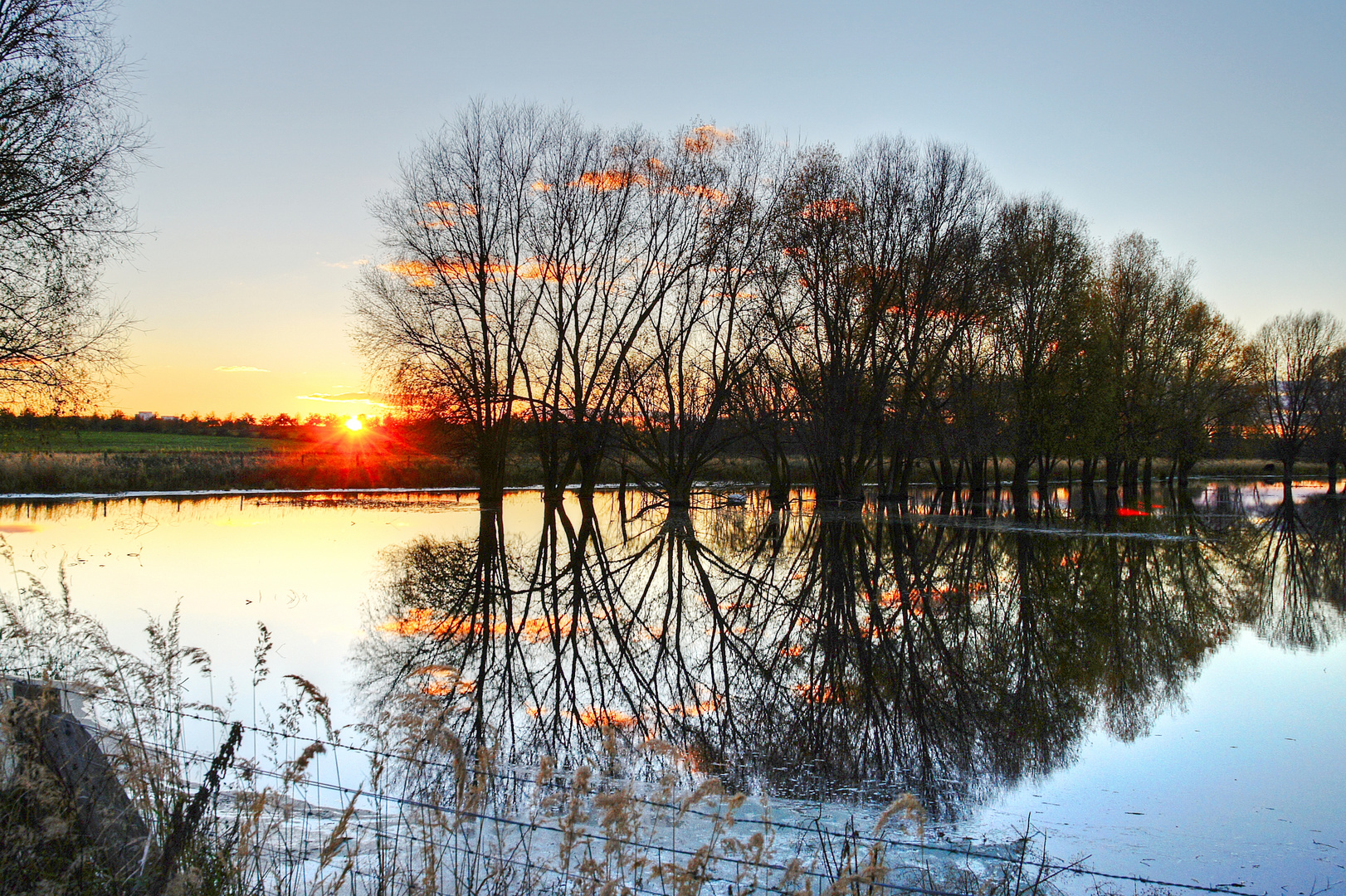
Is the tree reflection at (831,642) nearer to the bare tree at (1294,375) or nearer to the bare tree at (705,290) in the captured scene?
the bare tree at (705,290)

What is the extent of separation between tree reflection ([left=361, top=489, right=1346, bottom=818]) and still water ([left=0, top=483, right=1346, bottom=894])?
2.0 inches

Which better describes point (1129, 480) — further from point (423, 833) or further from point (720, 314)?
point (423, 833)

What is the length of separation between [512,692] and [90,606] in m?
7.01

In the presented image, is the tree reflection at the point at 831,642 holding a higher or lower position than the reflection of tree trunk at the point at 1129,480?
lower

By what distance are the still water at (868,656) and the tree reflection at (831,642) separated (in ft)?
0.16

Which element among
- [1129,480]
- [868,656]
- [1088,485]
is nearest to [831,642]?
[868,656]

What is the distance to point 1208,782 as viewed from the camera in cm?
628

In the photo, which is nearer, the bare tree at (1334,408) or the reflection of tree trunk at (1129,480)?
the reflection of tree trunk at (1129,480)

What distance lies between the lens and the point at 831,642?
10367 millimetres

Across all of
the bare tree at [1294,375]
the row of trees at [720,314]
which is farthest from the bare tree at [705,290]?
the bare tree at [1294,375]

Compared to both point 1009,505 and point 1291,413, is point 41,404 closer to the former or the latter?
point 1009,505

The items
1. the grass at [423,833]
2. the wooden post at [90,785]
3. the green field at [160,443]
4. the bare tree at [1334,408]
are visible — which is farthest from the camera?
the bare tree at [1334,408]

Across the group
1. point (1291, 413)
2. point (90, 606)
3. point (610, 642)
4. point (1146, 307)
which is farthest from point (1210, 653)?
point (1291, 413)

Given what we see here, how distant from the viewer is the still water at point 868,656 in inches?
230
